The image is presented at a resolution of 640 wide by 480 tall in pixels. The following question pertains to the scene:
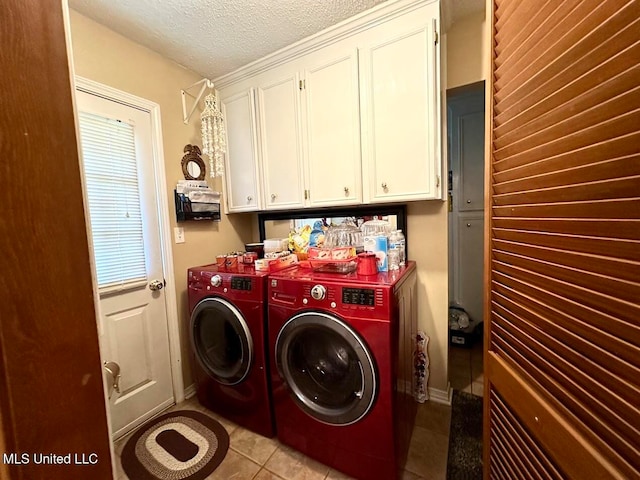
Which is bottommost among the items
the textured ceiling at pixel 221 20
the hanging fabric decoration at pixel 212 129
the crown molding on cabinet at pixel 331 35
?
the hanging fabric decoration at pixel 212 129

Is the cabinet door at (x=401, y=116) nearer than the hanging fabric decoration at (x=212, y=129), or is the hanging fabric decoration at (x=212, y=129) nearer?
the cabinet door at (x=401, y=116)

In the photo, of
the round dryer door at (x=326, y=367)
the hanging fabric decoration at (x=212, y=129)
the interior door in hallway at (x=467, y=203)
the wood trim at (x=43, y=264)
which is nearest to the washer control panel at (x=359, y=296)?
the round dryer door at (x=326, y=367)

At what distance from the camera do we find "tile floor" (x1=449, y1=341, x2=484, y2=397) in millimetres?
1975

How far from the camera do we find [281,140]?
1926 mm

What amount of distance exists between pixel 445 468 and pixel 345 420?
0.64 metres

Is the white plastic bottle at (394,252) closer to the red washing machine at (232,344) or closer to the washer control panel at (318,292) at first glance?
the washer control panel at (318,292)

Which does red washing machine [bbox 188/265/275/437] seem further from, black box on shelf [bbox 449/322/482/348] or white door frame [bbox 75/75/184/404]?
black box on shelf [bbox 449/322/482/348]

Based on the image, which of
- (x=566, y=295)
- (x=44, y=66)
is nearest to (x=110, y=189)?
(x=44, y=66)

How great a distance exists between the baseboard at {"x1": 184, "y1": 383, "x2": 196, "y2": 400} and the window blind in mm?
958

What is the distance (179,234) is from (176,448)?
1380mm

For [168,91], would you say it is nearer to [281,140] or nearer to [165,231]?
[281,140]

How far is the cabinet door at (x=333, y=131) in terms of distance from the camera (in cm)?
165

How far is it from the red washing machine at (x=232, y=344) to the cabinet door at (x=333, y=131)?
77 centimetres

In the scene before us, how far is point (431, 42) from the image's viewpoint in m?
1.40
